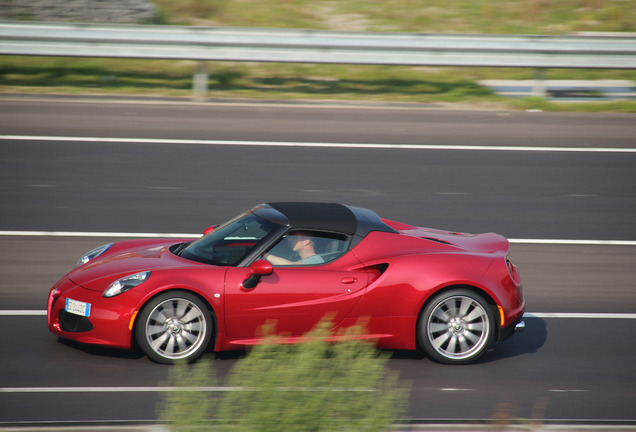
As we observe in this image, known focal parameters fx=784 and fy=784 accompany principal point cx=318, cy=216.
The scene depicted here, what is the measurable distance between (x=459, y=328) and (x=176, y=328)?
237 cm

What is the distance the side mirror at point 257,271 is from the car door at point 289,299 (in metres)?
0.05

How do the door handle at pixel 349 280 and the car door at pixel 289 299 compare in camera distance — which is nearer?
the car door at pixel 289 299

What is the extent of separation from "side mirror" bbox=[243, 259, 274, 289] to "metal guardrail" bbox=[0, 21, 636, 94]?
31.8 ft

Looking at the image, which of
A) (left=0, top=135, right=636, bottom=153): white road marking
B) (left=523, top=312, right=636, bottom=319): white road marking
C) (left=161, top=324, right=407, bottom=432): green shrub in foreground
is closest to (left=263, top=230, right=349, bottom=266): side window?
(left=161, top=324, right=407, bottom=432): green shrub in foreground

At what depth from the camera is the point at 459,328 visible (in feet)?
21.9

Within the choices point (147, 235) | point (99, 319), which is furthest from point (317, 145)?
point (99, 319)

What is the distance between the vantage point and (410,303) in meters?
6.55

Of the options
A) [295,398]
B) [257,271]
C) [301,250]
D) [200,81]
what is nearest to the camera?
[295,398]

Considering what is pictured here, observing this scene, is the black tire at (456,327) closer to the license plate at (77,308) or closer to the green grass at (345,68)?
the license plate at (77,308)

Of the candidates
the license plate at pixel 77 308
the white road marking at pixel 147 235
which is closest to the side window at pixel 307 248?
the license plate at pixel 77 308

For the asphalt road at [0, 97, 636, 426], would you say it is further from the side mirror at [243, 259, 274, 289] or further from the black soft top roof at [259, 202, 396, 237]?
the black soft top roof at [259, 202, 396, 237]

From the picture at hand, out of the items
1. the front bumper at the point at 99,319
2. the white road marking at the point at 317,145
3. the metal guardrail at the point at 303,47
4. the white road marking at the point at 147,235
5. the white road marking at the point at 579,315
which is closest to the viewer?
the front bumper at the point at 99,319

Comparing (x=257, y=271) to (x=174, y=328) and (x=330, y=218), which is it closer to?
(x=174, y=328)

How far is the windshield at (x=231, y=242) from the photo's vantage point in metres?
6.64
